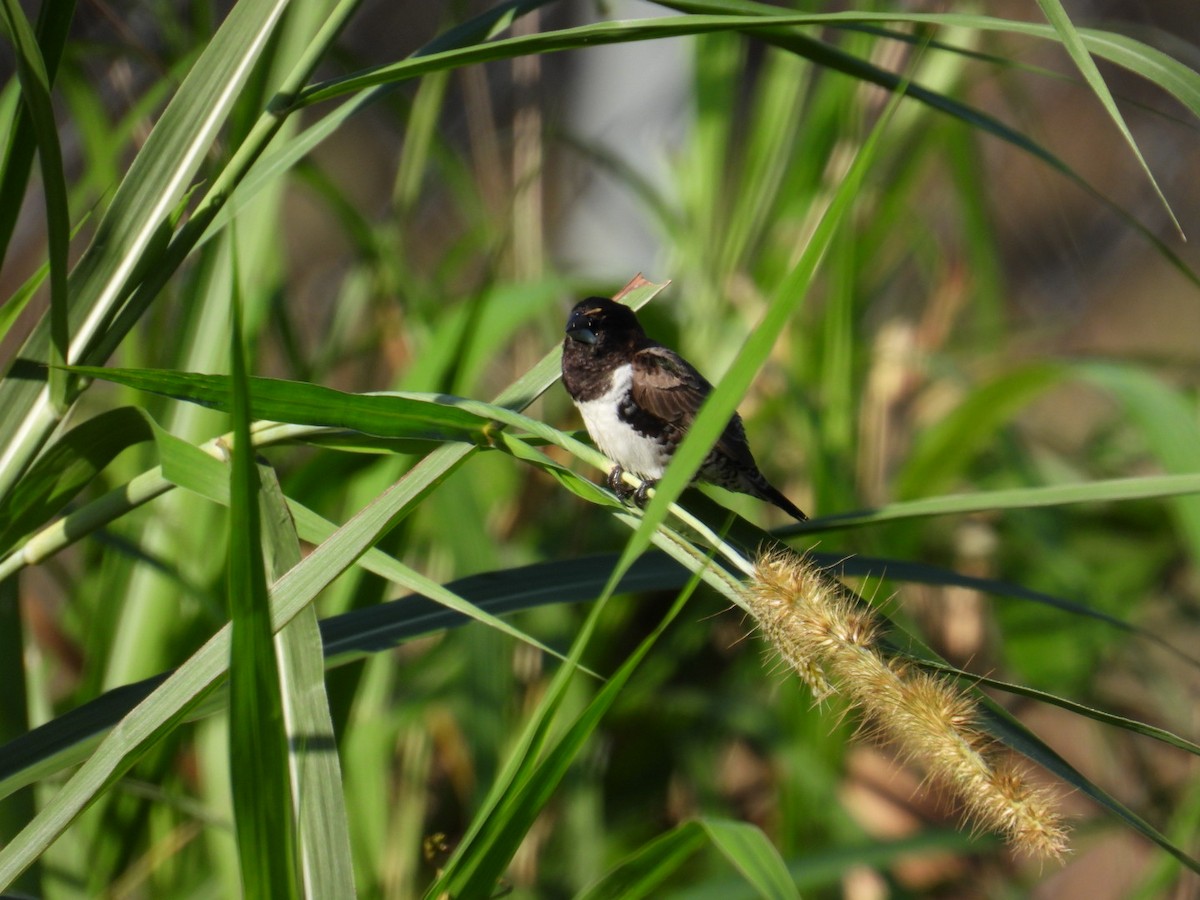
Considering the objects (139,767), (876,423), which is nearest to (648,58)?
(876,423)

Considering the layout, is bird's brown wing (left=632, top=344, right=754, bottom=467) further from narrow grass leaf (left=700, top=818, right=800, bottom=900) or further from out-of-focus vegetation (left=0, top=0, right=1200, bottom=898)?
narrow grass leaf (left=700, top=818, right=800, bottom=900)

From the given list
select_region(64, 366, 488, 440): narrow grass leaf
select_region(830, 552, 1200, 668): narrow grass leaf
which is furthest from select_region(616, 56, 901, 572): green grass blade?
select_region(830, 552, 1200, 668): narrow grass leaf

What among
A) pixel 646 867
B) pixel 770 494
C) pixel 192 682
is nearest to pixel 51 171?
pixel 192 682

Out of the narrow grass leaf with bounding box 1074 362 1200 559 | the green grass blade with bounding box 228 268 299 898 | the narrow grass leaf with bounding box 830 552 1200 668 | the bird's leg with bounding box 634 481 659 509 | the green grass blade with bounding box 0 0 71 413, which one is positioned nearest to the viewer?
the green grass blade with bounding box 228 268 299 898

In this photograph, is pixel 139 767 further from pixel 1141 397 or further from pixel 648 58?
pixel 648 58

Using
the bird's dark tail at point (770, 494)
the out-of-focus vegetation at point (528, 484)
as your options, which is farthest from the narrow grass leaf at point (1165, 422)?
the bird's dark tail at point (770, 494)

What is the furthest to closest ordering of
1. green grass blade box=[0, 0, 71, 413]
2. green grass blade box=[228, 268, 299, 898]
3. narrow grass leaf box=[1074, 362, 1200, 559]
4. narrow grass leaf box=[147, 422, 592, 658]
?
1. narrow grass leaf box=[1074, 362, 1200, 559]
2. narrow grass leaf box=[147, 422, 592, 658]
3. green grass blade box=[0, 0, 71, 413]
4. green grass blade box=[228, 268, 299, 898]

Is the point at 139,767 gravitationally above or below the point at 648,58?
below

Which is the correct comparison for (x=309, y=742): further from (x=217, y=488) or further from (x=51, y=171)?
(x=51, y=171)
